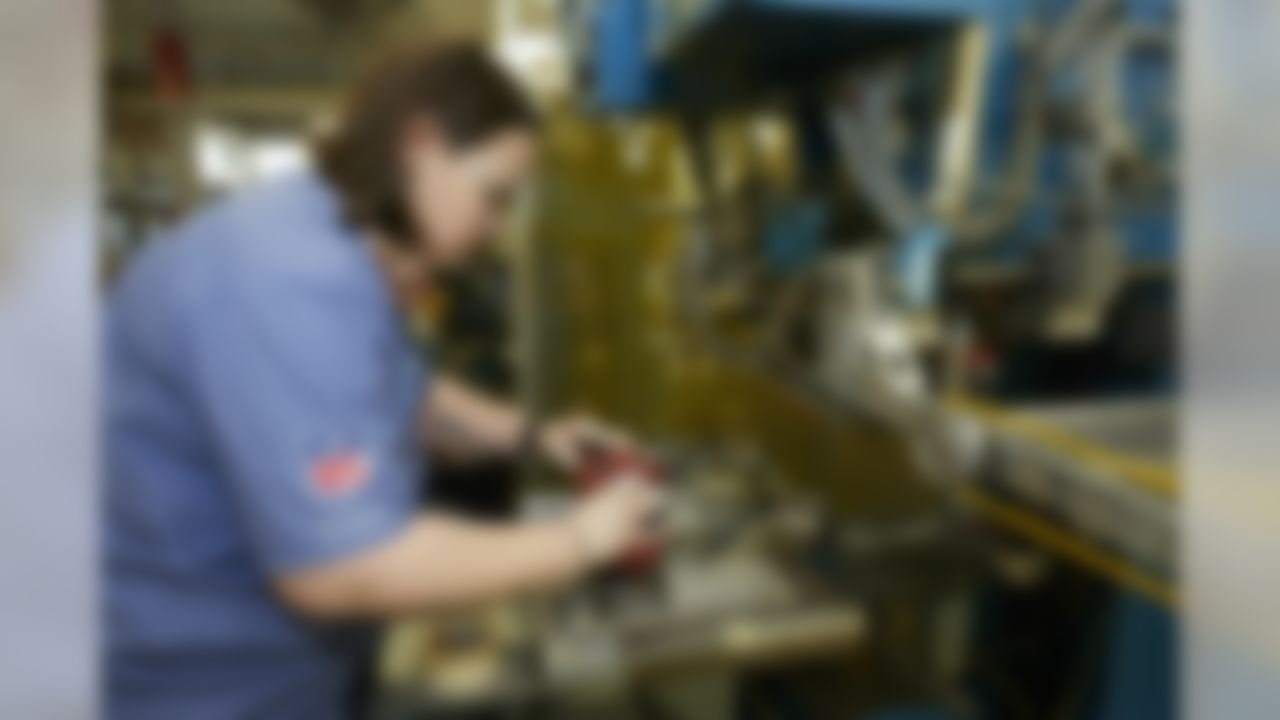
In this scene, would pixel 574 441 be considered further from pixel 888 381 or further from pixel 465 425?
pixel 888 381

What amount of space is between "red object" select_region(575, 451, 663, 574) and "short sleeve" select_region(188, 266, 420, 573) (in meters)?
0.36

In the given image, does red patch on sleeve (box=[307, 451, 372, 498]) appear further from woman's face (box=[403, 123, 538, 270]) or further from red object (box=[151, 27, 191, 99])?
red object (box=[151, 27, 191, 99])

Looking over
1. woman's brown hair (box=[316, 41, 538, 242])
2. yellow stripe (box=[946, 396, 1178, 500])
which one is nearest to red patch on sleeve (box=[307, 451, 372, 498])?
woman's brown hair (box=[316, 41, 538, 242])

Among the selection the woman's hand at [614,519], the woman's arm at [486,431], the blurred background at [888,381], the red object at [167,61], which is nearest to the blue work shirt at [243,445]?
the woman's hand at [614,519]

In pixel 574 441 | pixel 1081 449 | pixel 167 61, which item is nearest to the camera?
pixel 1081 449

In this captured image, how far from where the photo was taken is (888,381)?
118 centimetres

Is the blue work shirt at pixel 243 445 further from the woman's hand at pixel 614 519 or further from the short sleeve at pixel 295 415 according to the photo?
the woman's hand at pixel 614 519

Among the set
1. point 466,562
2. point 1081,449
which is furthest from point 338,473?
point 1081,449

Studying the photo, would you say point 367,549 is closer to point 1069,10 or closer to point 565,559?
point 565,559

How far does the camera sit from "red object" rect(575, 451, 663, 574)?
1.20m

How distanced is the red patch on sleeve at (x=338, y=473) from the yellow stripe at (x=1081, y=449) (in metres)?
0.72

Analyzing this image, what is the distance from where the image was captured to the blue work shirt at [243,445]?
0.88 m

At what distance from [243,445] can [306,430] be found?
59mm

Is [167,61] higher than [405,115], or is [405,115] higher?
[167,61]
